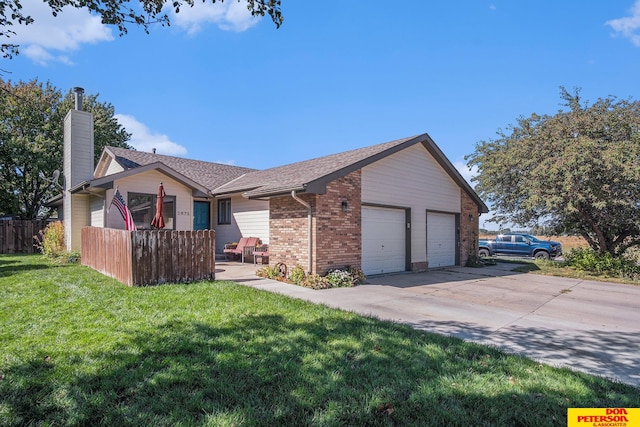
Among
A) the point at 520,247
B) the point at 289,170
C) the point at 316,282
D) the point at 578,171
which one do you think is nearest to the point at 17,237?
the point at 289,170

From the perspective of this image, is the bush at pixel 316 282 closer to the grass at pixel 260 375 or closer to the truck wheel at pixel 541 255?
the grass at pixel 260 375

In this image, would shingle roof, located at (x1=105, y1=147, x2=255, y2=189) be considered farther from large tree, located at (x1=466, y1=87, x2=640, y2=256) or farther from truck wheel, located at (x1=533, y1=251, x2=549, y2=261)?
truck wheel, located at (x1=533, y1=251, x2=549, y2=261)

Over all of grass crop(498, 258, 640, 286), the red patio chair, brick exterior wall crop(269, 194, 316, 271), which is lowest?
grass crop(498, 258, 640, 286)

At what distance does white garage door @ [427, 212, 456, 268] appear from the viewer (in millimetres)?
13697

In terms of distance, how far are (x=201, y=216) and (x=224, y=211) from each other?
4.10 feet

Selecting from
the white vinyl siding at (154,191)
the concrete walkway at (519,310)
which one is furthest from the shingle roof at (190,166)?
the concrete walkway at (519,310)

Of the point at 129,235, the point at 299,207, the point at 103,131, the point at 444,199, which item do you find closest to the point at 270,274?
the point at 299,207

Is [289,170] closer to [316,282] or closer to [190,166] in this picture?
[316,282]

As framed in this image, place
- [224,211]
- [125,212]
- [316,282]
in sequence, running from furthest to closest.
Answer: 1. [224,211]
2. [125,212]
3. [316,282]

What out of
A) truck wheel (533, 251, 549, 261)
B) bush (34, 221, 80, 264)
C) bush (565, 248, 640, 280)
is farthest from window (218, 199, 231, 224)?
truck wheel (533, 251, 549, 261)

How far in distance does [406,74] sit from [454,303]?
8.11 meters

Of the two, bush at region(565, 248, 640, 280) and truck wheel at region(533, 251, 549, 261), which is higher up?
bush at region(565, 248, 640, 280)

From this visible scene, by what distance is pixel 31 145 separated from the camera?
21.7 metres

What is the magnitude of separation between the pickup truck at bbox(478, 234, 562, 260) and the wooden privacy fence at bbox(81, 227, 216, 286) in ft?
60.0
